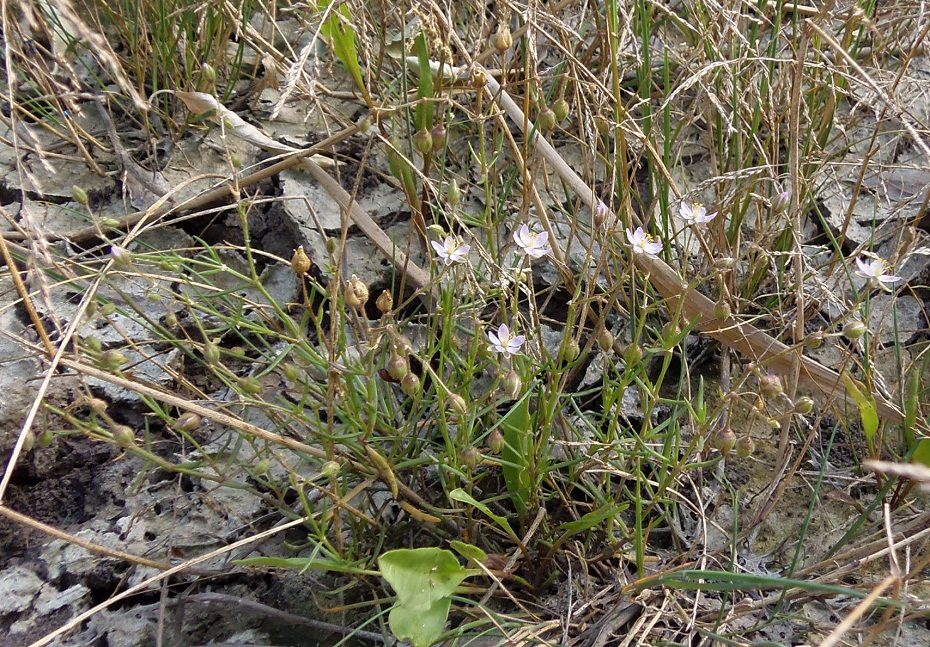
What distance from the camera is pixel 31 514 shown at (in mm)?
1252

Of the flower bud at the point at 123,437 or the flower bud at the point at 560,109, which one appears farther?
the flower bud at the point at 560,109

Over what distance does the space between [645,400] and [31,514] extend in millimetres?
1083

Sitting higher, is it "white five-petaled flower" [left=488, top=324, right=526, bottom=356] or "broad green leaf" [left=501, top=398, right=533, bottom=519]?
"white five-petaled flower" [left=488, top=324, right=526, bottom=356]

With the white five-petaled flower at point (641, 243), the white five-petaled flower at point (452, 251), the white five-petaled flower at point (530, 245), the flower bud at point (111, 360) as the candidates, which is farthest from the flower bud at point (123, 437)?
the white five-petaled flower at point (641, 243)

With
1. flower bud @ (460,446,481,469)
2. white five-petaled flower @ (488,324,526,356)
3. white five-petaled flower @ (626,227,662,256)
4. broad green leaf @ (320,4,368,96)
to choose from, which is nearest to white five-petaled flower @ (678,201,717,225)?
white five-petaled flower @ (626,227,662,256)

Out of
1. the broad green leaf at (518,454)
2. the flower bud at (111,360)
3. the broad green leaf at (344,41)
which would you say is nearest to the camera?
the flower bud at (111,360)

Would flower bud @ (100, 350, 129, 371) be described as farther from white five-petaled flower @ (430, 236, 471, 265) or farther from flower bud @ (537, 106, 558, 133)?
flower bud @ (537, 106, 558, 133)

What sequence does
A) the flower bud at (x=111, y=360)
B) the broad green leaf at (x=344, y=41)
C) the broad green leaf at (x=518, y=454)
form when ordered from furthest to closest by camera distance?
1. the broad green leaf at (x=344, y=41)
2. the broad green leaf at (x=518, y=454)
3. the flower bud at (x=111, y=360)

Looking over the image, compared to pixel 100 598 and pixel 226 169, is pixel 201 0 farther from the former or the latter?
pixel 100 598

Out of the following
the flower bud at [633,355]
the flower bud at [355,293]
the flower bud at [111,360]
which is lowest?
the flower bud at [633,355]

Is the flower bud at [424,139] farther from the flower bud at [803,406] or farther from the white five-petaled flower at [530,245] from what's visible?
the flower bud at [803,406]

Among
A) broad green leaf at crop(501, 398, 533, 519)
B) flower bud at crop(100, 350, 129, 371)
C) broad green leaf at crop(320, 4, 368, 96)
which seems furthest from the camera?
broad green leaf at crop(320, 4, 368, 96)

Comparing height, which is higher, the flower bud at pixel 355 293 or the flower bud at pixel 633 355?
the flower bud at pixel 355 293

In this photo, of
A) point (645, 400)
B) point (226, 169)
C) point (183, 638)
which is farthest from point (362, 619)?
point (226, 169)
